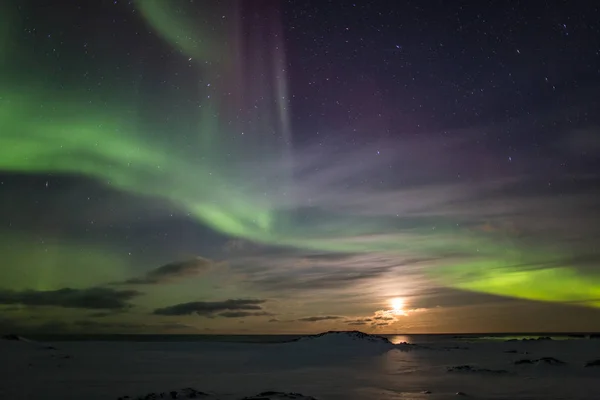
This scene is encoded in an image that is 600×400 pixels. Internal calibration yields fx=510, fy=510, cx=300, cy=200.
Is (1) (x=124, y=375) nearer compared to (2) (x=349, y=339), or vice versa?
(1) (x=124, y=375)

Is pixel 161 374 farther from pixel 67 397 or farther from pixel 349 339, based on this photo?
pixel 349 339

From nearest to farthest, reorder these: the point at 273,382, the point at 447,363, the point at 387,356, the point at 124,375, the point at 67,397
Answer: the point at 67,397
the point at 273,382
the point at 124,375
the point at 447,363
the point at 387,356

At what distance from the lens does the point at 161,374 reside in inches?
716

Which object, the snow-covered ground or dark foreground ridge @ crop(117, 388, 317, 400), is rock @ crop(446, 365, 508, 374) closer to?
the snow-covered ground

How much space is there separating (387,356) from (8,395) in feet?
62.2

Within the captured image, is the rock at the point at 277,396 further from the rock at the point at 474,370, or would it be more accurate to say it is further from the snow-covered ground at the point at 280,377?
the rock at the point at 474,370

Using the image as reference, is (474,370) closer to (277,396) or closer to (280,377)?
(280,377)

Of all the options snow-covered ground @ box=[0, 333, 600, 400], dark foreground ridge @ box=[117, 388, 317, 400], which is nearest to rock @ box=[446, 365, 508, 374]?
snow-covered ground @ box=[0, 333, 600, 400]

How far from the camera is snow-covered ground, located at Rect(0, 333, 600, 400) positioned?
13.9 meters

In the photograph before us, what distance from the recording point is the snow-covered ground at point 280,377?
1388 cm

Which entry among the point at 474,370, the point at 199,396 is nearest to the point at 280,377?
the point at 199,396

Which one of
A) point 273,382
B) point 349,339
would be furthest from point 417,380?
point 349,339

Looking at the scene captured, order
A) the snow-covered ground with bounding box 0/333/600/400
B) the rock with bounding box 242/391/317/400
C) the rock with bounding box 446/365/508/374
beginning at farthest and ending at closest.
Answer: the rock with bounding box 446/365/508/374 < the snow-covered ground with bounding box 0/333/600/400 < the rock with bounding box 242/391/317/400

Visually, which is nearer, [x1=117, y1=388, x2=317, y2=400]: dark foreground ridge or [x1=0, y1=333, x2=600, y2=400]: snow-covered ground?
[x1=117, y1=388, x2=317, y2=400]: dark foreground ridge
